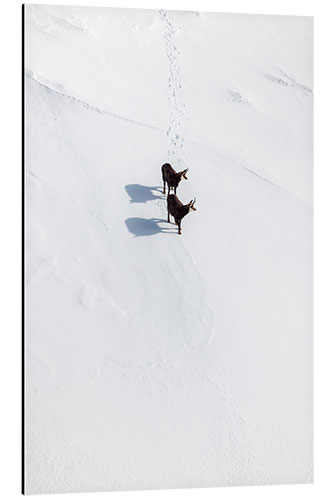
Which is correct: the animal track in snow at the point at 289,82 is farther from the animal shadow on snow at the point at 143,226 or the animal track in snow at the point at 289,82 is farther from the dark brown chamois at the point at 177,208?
the animal shadow on snow at the point at 143,226

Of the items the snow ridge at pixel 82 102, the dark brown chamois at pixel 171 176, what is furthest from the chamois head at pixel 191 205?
the snow ridge at pixel 82 102

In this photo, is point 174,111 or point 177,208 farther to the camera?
point 174,111

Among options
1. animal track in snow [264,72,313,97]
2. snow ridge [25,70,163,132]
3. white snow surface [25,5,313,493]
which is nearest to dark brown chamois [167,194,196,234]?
white snow surface [25,5,313,493]

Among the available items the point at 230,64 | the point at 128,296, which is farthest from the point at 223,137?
the point at 128,296

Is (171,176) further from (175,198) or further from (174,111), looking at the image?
(174,111)

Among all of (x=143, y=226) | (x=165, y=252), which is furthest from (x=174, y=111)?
(x=165, y=252)

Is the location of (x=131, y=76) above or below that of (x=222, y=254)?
above

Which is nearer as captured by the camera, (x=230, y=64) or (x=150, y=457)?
(x=150, y=457)

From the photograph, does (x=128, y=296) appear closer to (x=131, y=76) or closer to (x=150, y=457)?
(x=150, y=457)
